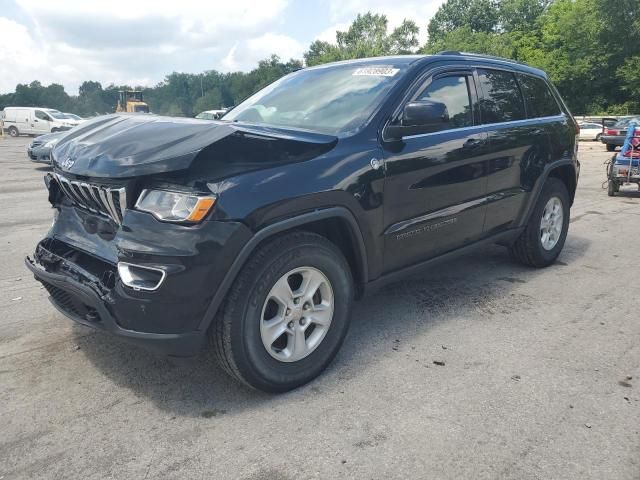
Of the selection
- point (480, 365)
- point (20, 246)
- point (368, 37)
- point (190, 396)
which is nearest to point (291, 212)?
point (190, 396)

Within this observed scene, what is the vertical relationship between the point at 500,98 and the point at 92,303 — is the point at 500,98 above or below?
above

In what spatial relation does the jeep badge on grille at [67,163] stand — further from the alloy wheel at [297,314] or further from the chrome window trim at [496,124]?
the chrome window trim at [496,124]

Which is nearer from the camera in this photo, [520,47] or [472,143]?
[472,143]

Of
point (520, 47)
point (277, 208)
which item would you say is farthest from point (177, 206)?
point (520, 47)

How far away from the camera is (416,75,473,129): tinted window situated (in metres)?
3.72

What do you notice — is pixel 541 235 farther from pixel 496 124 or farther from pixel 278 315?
pixel 278 315

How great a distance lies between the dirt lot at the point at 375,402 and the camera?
7.57ft

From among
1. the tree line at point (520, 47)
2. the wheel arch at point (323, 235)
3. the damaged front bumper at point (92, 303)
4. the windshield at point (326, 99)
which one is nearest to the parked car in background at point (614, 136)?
the tree line at point (520, 47)

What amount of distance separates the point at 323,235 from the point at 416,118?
2.97 feet

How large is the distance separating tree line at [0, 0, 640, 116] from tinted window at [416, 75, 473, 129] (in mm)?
15161

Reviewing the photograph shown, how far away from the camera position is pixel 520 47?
58406 millimetres

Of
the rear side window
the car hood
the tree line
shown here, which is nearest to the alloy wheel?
the car hood

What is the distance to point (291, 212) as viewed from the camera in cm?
274

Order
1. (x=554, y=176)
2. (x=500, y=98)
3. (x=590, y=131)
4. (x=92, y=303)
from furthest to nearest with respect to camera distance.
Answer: (x=590, y=131) < (x=554, y=176) < (x=500, y=98) < (x=92, y=303)
